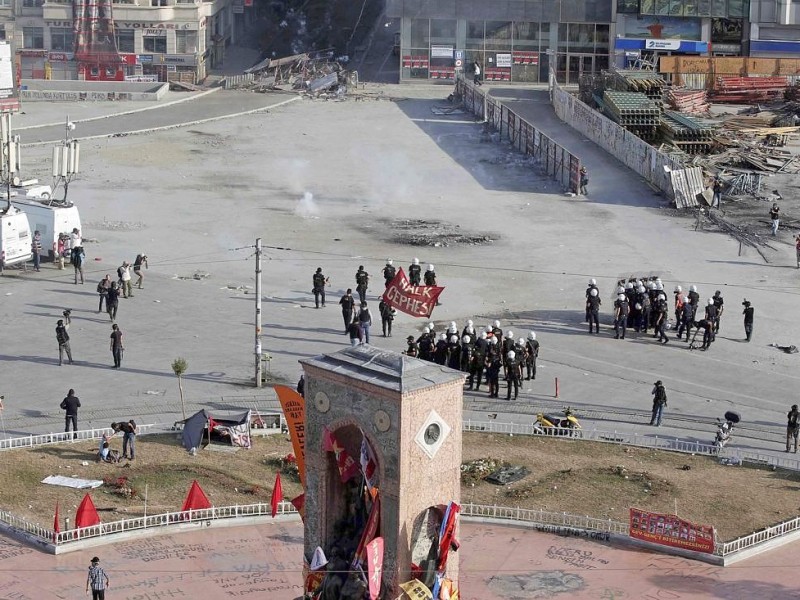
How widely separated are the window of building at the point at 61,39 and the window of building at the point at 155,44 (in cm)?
395

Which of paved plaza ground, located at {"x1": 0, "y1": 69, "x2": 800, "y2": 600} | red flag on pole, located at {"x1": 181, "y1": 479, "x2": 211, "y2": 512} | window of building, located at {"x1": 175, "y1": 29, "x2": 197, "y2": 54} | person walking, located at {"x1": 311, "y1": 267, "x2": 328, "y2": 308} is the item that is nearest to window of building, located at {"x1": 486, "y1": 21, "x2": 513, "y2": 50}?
paved plaza ground, located at {"x1": 0, "y1": 69, "x2": 800, "y2": 600}

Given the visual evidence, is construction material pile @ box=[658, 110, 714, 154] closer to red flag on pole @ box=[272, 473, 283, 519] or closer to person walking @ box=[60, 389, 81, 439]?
person walking @ box=[60, 389, 81, 439]

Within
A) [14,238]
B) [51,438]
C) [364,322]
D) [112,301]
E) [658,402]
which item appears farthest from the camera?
[14,238]

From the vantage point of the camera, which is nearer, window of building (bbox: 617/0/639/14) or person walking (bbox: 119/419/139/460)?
person walking (bbox: 119/419/139/460)

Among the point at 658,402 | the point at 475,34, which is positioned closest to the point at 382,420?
the point at 658,402

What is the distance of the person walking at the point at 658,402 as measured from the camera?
36.0 metres

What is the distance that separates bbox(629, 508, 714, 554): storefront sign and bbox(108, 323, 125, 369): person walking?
1471cm

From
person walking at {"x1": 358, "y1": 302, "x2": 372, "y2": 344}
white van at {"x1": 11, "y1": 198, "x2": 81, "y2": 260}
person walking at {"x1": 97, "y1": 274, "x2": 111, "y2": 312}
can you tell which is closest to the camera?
person walking at {"x1": 358, "y1": 302, "x2": 372, "y2": 344}

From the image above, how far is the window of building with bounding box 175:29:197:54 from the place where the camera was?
288 ft

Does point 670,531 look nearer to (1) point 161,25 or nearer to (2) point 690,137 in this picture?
(2) point 690,137

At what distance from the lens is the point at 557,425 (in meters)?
35.9

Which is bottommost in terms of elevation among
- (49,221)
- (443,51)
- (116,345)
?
(116,345)

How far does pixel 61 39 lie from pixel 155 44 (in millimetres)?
5013

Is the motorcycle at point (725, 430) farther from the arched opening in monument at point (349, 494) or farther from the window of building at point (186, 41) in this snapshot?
the window of building at point (186, 41)
